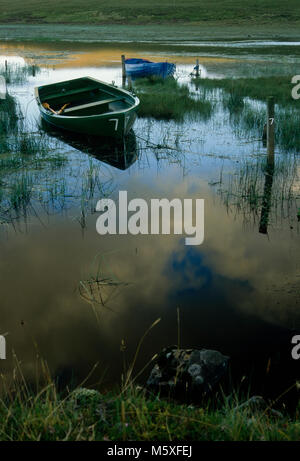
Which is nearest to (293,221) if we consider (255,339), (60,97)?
(255,339)

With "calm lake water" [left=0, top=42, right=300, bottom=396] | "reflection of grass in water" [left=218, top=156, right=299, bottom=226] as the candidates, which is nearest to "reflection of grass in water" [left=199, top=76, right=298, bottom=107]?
"calm lake water" [left=0, top=42, right=300, bottom=396]

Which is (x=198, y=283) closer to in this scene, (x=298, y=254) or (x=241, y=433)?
(x=298, y=254)

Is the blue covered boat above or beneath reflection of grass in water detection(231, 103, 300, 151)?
above

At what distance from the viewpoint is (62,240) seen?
337 inches

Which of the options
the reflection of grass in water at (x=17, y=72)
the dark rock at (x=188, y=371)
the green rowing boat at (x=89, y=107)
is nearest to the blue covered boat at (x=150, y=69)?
the reflection of grass in water at (x=17, y=72)

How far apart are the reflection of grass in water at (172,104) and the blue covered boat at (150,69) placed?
3.54 meters

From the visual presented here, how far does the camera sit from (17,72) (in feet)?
91.2

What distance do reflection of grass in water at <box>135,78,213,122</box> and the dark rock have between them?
13449 millimetres

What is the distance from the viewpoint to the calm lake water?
228 inches

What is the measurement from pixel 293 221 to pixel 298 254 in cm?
144

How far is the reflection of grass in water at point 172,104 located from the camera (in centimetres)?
1819

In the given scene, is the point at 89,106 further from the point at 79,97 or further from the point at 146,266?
the point at 146,266

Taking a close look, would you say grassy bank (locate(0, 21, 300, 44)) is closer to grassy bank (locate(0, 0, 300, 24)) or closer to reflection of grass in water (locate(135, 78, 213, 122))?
grassy bank (locate(0, 0, 300, 24))

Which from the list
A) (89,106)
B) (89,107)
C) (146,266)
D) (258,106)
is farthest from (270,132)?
(258,106)
